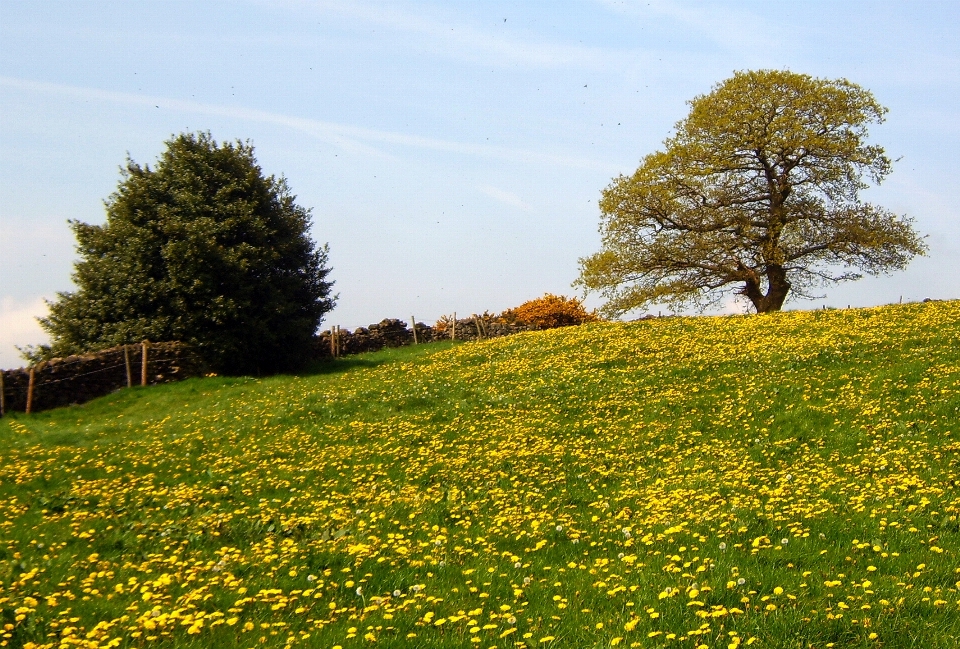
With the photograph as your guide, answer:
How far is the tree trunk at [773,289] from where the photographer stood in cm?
4647

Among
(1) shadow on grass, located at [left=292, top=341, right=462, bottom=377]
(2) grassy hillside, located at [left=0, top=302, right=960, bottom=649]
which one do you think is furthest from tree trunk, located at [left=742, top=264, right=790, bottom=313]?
(1) shadow on grass, located at [left=292, top=341, right=462, bottom=377]

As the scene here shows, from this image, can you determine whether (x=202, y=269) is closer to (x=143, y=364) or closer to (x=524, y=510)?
(x=143, y=364)

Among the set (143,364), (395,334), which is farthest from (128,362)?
(395,334)

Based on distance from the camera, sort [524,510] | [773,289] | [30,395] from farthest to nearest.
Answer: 1. [773,289]
2. [30,395]
3. [524,510]

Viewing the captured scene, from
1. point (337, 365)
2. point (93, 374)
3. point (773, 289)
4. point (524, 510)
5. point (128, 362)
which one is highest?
point (773, 289)

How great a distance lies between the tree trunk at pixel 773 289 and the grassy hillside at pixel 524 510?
16824 millimetres

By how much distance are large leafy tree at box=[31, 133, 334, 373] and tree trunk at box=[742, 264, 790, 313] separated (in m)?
24.9

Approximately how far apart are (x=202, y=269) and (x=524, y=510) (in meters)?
29.9

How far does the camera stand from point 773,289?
46906mm

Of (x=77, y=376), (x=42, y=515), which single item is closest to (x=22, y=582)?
(x=42, y=515)

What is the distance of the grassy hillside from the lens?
324 inches

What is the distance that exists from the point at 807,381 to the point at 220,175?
31753mm

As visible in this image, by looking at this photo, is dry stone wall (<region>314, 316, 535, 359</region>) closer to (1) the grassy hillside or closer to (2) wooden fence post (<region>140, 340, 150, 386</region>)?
(2) wooden fence post (<region>140, 340, 150, 386</region>)

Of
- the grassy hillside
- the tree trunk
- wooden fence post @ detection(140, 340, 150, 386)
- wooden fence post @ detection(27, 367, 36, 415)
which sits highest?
the tree trunk
